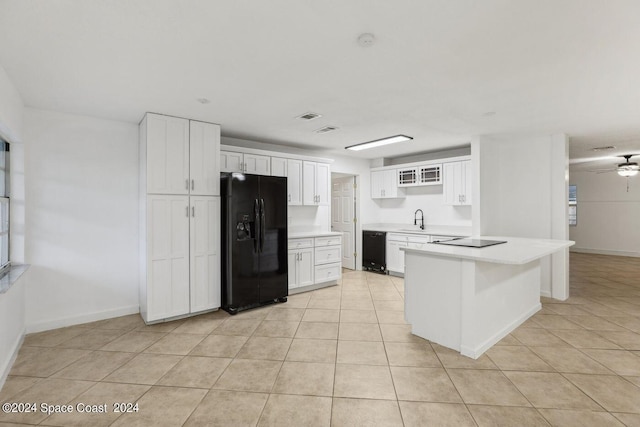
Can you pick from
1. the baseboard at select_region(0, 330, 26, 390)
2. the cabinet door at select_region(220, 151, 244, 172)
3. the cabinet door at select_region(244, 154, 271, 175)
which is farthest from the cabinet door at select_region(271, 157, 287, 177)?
the baseboard at select_region(0, 330, 26, 390)

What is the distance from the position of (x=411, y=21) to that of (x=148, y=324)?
13.3 ft

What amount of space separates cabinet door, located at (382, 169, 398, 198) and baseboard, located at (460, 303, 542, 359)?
3.37 metres

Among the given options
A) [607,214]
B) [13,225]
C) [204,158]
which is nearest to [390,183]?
[204,158]

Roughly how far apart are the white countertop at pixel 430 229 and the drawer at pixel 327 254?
4.52 ft

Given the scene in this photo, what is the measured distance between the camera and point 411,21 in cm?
191

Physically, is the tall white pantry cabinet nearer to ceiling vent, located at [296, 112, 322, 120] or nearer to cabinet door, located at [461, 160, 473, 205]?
ceiling vent, located at [296, 112, 322, 120]

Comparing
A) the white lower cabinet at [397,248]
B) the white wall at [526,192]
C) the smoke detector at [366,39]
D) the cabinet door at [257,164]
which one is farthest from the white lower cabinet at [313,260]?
the smoke detector at [366,39]

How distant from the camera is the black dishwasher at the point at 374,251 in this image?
6.48 metres

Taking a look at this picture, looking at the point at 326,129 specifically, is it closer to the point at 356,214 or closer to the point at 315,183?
the point at 315,183

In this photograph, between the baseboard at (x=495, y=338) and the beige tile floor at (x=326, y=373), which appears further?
the baseboard at (x=495, y=338)

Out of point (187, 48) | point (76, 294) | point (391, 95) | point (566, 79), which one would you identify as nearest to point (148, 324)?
point (76, 294)

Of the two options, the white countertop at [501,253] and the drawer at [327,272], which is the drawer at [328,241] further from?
the white countertop at [501,253]

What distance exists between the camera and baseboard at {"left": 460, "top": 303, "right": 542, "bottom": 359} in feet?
9.62

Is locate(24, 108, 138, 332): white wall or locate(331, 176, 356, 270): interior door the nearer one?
locate(24, 108, 138, 332): white wall
